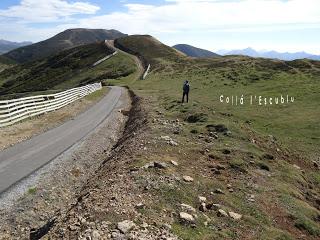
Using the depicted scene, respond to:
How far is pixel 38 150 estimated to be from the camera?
22.3 meters

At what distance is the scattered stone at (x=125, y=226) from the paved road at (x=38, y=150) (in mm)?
5868

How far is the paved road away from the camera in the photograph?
17.4 meters

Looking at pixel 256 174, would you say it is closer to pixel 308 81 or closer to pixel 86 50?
pixel 308 81

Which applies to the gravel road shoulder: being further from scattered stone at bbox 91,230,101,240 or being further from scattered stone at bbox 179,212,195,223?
scattered stone at bbox 179,212,195,223

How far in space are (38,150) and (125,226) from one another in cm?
1255

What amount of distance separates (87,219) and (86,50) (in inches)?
5967

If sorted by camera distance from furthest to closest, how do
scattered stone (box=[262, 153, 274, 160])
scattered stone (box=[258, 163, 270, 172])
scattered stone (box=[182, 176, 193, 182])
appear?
scattered stone (box=[262, 153, 274, 160]) → scattered stone (box=[258, 163, 270, 172]) → scattered stone (box=[182, 176, 193, 182])

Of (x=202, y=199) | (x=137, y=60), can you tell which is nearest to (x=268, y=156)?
(x=202, y=199)

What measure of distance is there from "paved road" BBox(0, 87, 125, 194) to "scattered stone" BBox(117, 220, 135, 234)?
587 cm

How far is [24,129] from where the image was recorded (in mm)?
29516

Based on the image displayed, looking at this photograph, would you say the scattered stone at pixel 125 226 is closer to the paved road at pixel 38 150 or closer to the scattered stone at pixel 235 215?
the scattered stone at pixel 235 215

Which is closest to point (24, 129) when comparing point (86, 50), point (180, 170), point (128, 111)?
point (128, 111)

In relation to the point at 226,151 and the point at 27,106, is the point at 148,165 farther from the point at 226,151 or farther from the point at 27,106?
the point at 27,106

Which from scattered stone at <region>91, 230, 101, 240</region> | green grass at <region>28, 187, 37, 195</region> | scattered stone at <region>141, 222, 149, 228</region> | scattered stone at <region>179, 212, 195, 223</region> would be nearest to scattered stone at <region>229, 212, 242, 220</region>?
scattered stone at <region>179, 212, 195, 223</region>
